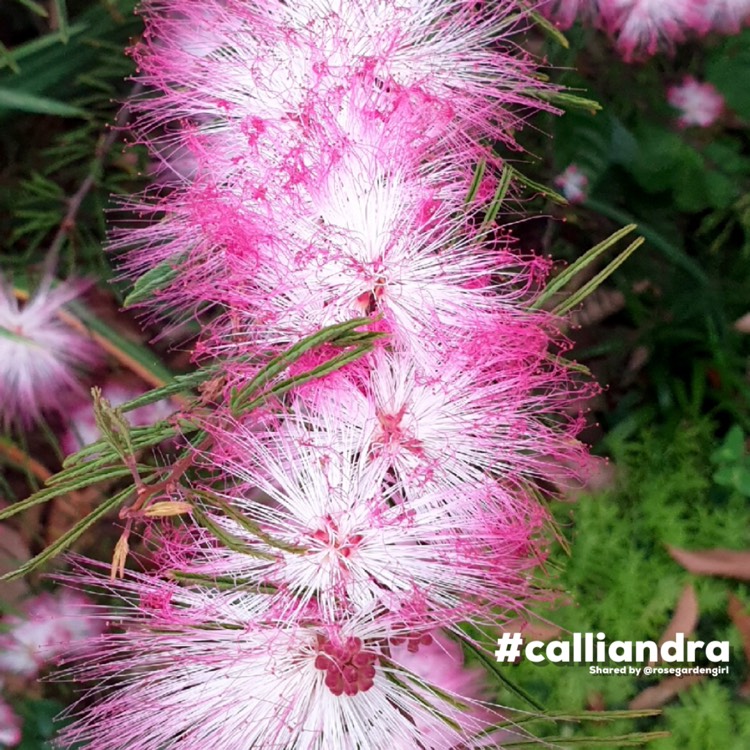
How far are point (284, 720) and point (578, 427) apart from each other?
277mm

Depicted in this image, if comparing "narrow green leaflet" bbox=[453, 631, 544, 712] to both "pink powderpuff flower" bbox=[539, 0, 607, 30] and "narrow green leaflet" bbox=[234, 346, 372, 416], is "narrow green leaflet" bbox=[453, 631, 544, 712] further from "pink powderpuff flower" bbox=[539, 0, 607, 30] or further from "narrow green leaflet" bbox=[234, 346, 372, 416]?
"pink powderpuff flower" bbox=[539, 0, 607, 30]

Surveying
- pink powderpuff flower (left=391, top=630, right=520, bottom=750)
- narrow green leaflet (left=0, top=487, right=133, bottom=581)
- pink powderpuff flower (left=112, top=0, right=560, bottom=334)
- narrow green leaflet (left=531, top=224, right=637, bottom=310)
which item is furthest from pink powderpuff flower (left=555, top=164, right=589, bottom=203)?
narrow green leaflet (left=0, top=487, right=133, bottom=581)

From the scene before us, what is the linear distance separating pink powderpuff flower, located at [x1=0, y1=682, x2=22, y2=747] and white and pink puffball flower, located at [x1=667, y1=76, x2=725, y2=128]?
3.23ft

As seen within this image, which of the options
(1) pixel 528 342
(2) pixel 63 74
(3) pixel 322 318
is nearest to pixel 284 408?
(3) pixel 322 318

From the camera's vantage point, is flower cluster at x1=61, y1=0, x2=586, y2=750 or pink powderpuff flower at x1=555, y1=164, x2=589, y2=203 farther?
pink powderpuff flower at x1=555, y1=164, x2=589, y2=203

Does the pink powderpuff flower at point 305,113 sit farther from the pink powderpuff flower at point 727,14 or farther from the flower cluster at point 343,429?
the pink powderpuff flower at point 727,14

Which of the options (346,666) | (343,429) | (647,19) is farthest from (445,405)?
(647,19)

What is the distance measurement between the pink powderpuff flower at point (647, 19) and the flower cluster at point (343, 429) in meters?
0.37

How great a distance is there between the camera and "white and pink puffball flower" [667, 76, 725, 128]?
3.26ft

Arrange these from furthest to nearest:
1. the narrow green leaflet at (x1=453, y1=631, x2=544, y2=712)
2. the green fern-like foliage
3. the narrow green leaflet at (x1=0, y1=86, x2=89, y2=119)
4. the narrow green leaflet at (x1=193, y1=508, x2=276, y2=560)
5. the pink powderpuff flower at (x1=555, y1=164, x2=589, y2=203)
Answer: the green fern-like foliage → the pink powderpuff flower at (x1=555, y1=164, x2=589, y2=203) → the narrow green leaflet at (x1=0, y1=86, x2=89, y2=119) → the narrow green leaflet at (x1=453, y1=631, x2=544, y2=712) → the narrow green leaflet at (x1=193, y1=508, x2=276, y2=560)

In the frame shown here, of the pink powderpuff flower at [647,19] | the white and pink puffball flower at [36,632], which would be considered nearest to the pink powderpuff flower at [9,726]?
the white and pink puffball flower at [36,632]

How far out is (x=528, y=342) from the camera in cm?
57

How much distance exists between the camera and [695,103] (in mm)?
1008

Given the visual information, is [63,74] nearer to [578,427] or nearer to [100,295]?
[100,295]
